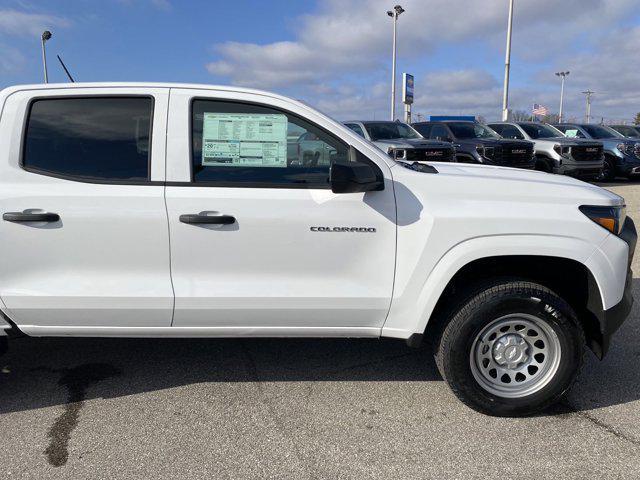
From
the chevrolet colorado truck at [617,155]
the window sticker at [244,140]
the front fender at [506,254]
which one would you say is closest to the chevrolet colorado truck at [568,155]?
the chevrolet colorado truck at [617,155]

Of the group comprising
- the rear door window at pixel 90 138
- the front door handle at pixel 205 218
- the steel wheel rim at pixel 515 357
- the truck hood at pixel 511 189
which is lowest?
the steel wheel rim at pixel 515 357

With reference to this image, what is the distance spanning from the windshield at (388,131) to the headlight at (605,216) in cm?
925

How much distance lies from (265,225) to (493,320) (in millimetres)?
1401

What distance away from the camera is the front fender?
2889mm

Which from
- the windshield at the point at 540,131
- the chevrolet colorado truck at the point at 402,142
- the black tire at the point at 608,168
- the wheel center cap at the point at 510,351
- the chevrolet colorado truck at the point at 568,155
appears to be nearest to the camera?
the wheel center cap at the point at 510,351

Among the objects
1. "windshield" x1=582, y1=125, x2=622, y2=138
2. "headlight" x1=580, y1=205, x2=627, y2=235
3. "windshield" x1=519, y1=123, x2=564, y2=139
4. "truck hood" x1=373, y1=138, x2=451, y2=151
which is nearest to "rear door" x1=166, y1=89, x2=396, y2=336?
"headlight" x1=580, y1=205, x2=627, y2=235

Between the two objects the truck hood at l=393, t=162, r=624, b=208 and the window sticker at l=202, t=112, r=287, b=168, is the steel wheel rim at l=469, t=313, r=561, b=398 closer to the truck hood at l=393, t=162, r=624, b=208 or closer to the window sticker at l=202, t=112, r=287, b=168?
the truck hood at l=393, t=162, r=624, b=208

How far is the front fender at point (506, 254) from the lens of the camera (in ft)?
9.48

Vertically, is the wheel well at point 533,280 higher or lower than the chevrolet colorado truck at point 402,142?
lower

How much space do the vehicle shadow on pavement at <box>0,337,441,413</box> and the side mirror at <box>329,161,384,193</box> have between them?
1.41 metres

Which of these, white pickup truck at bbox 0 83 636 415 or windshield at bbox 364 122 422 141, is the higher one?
windshield at bbox 364 122 422 141

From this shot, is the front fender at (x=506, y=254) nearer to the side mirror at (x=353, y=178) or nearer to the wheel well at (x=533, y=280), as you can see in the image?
the wheel well at (x=533, y=280)

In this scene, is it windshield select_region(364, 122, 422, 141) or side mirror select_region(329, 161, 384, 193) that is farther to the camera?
windshield select_region(364, 122, 422, 141)

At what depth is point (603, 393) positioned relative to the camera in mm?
3348
